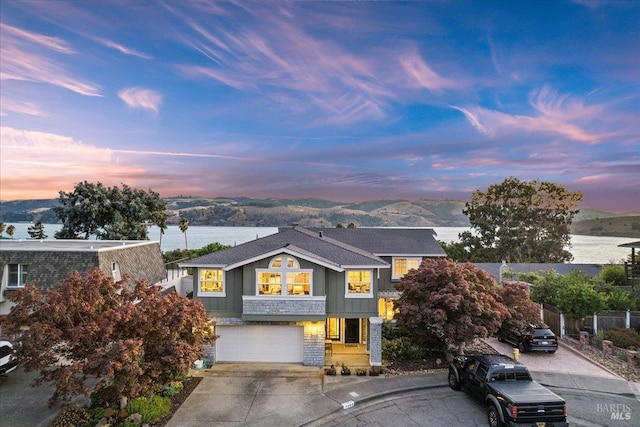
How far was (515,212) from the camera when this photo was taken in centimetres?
4716

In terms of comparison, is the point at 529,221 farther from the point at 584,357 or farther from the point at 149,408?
the point at 149,408

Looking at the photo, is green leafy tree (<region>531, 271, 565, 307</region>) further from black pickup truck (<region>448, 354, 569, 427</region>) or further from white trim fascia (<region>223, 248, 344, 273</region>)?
white trim fascia (<region>223, 248, 344, 273</region>)

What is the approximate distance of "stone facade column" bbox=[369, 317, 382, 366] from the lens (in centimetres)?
1591

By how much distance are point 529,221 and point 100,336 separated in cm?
5197

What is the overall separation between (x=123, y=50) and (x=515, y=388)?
2802 cm

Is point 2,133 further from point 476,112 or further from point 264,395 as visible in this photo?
point 476,112

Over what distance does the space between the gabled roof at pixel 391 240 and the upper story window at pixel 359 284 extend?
214 inches

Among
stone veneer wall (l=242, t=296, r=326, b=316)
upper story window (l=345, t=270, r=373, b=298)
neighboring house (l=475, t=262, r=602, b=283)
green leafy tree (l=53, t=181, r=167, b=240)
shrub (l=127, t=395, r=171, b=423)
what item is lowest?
shrub (l=127, t=395, r=171, b=423)

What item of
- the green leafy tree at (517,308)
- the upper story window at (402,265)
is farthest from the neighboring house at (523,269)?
the green leafy tree at (517,308)

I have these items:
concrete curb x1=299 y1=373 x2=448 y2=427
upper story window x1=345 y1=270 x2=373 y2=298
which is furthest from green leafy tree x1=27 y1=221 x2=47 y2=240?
concrete curb x1=299 y1=373 x2=448 y2=427

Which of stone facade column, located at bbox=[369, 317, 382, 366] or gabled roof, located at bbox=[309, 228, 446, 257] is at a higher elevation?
gabled roof, located at bbox=[309, 228, 446, 257]

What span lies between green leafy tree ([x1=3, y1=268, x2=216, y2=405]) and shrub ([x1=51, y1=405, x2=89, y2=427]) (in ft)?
2.05

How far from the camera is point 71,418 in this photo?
35.1ft

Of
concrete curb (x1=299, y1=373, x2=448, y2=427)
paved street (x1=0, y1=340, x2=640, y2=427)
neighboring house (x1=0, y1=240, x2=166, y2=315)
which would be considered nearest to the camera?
paved street (x1=0, y1=340, x2=640, y2=427)
